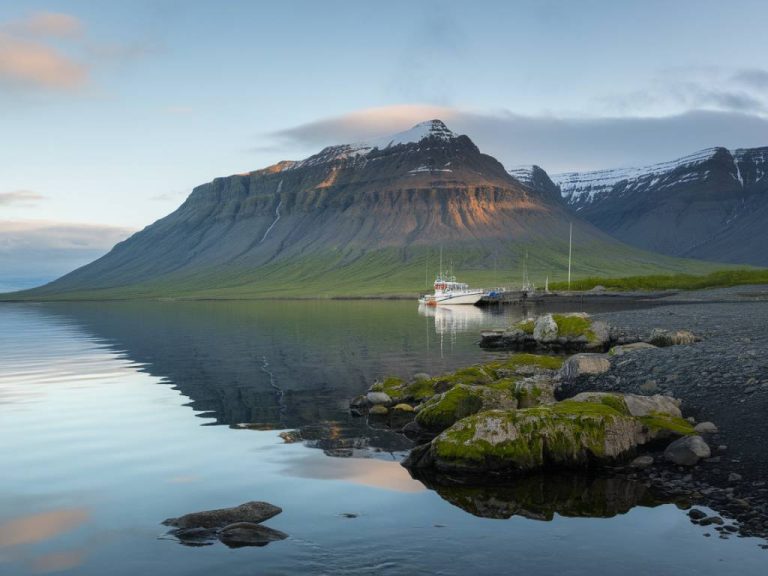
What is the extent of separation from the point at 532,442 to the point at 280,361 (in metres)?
34.6

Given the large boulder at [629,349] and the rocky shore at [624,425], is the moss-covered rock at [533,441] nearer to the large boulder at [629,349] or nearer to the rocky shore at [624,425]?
the rocky shore at [624,425]

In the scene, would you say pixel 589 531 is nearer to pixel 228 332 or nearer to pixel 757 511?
pixel 757 511

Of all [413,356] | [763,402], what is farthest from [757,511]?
[413,356]

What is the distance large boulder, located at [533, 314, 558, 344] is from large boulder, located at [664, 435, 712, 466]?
3779cm

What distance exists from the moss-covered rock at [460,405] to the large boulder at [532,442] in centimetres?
522

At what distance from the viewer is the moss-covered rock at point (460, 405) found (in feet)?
85.7

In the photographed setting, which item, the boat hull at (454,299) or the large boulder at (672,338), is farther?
the boat hull at (454,299)

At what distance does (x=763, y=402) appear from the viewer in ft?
72.8

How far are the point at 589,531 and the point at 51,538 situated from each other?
41.0 ft

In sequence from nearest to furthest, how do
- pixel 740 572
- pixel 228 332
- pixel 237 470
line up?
pixel 740 572, pixel 237 470, pixel 228 332

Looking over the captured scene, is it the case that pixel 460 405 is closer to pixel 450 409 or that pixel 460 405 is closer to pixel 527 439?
pixel 450 409

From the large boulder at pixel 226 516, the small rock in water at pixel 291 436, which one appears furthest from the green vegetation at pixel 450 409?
the large boulder at pixel 226 516

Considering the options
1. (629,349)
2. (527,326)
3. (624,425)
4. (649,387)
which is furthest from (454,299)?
(624,425)

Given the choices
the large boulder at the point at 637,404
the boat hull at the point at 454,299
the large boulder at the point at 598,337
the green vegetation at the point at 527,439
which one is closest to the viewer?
the green vegetation at the point at 527,439
